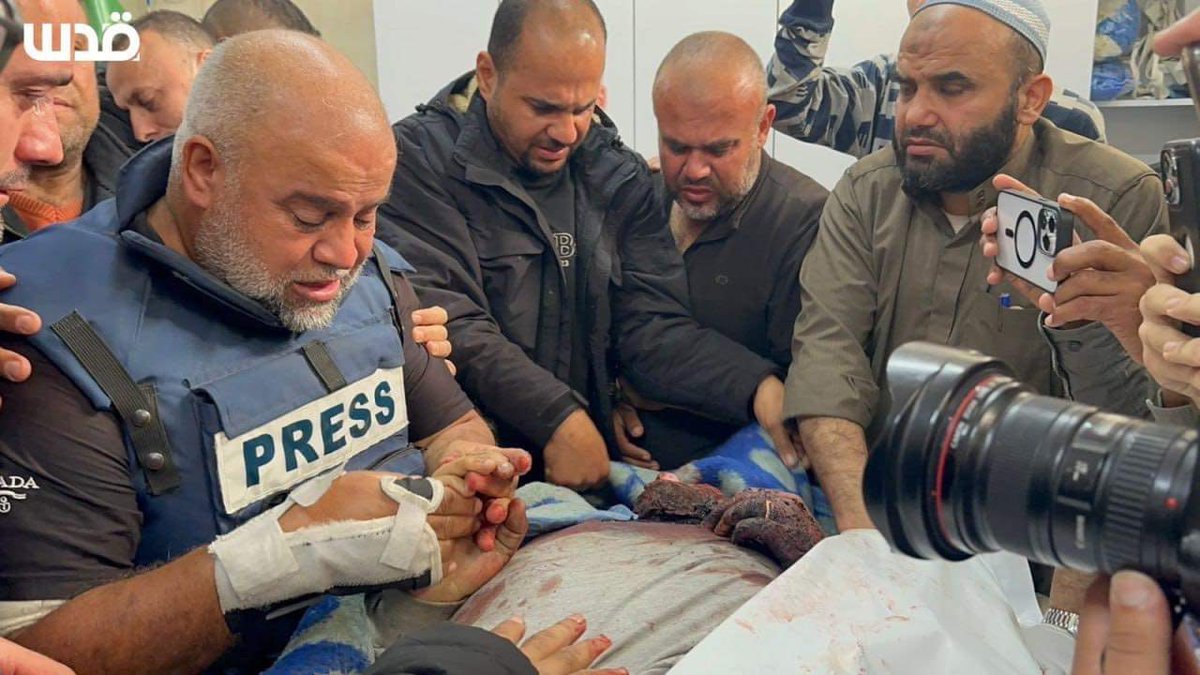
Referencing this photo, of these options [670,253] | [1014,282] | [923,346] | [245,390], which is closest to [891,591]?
[923,346]

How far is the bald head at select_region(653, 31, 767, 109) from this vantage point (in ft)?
6.41

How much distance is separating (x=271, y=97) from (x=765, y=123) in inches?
45.0

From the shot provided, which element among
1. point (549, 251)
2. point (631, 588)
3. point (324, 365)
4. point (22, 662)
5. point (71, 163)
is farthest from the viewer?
point (549, 251)

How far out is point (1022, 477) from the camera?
663 millimetres

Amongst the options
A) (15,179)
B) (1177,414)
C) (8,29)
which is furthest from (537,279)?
(8,29)

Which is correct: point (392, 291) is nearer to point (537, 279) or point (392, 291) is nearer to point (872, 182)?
point (537, 279)

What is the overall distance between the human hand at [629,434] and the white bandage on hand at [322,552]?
0.84 meters

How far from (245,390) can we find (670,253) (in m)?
1.02

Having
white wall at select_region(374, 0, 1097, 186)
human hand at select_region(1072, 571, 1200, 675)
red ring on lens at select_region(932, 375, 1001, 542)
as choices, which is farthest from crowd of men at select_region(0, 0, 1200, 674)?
white wall at select_region(374, 0, 1097, 186)

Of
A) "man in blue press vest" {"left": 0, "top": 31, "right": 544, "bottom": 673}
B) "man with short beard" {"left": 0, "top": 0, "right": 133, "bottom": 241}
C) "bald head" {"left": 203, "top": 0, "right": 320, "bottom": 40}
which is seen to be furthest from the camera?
"bald head" {"left": 203, "top": 0, "right": 320, "bottom": 40}

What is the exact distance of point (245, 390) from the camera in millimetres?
1142

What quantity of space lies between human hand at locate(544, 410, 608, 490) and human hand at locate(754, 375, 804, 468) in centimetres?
29

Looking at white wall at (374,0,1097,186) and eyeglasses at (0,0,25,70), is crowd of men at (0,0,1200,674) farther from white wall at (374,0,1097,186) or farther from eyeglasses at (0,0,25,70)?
white wall at (374,0,1097,186)

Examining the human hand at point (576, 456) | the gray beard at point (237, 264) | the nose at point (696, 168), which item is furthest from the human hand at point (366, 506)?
the nose at point (696, 168)
